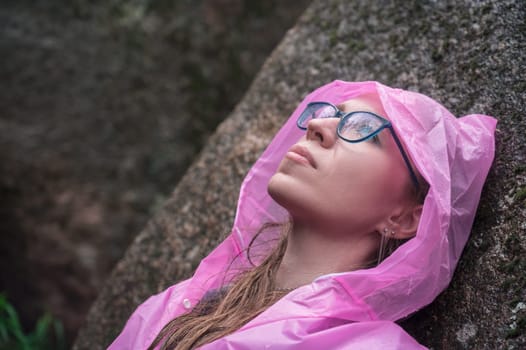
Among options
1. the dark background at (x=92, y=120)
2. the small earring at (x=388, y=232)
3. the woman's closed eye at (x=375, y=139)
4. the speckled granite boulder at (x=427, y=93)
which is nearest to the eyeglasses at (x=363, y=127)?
the woman's closed eye at (x=375, y=139)

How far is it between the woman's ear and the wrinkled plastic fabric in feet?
0.27

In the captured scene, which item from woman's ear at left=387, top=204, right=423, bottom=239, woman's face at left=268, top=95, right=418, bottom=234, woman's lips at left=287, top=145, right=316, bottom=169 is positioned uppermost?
woman's lips at left=287, top=145, right=316, bottom=169

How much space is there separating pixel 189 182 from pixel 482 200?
3.76ft

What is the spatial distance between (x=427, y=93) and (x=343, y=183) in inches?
24.3

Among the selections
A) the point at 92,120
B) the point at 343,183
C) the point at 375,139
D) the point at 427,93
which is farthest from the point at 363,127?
the point at 92,120

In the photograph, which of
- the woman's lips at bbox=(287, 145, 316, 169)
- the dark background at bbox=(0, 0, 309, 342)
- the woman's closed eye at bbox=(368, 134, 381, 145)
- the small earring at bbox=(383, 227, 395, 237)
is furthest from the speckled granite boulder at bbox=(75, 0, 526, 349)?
the dark background at bbox=(0, 0, 309, 342)

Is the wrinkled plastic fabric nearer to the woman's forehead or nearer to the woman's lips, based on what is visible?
the woman's forehead

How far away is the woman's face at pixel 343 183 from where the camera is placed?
5.16 ft

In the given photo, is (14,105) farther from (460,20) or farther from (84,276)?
(460,20)

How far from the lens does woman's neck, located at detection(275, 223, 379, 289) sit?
1.62 m

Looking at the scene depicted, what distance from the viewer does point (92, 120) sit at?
353cm

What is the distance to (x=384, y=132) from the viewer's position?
1620 mm

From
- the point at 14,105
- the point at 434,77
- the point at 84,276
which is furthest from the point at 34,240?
the point at 434,77

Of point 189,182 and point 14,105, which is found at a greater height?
point 14,105
